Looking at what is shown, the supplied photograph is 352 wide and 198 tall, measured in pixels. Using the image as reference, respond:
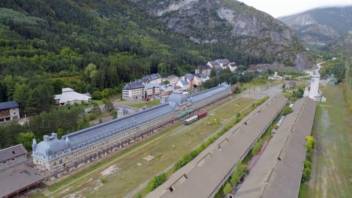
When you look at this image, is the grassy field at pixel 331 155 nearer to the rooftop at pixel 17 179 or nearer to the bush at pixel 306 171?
the bush at pixel 306 171

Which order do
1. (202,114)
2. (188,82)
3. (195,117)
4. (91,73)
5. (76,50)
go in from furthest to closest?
(76,50)
(188,82)
(91,73)
(202,114)
(195,117)

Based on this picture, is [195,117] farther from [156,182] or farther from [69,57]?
[69,57]

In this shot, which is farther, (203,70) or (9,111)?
(203,70)

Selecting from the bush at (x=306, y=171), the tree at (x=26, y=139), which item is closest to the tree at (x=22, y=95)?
the tree at (x=26, y=139)

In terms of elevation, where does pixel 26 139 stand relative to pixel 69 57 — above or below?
below

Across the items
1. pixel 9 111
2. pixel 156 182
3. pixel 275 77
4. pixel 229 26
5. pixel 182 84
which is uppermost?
pixel 229 26

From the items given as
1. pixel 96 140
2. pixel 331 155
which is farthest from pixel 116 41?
pixel 331 155

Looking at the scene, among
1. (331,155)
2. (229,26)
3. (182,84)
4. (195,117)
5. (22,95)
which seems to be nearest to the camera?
(331,155)

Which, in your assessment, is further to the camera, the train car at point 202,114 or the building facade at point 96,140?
the train car at point 202,114

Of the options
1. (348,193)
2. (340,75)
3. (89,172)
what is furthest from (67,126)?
(340,75)
